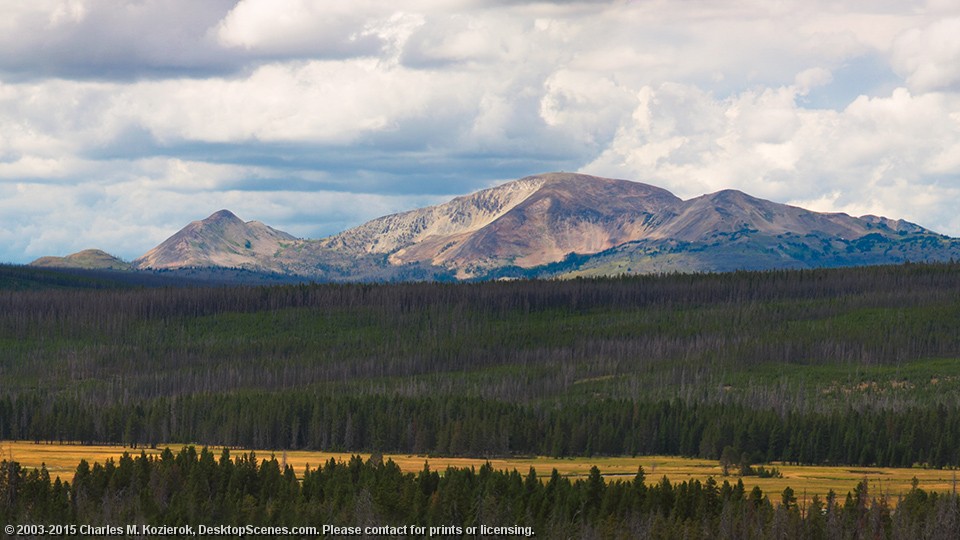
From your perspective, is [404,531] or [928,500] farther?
[928,500]

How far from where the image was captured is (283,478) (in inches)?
5098

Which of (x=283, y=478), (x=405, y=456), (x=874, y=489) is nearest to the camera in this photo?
(x=283, y=478)

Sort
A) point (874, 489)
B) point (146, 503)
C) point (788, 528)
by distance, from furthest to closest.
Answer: point (874, 489)
point (146, 503)
point (788, 528)

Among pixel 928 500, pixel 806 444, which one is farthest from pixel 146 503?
pixel 806 444

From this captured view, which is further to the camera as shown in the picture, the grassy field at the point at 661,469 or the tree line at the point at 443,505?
the grassy field at the point at 661,469

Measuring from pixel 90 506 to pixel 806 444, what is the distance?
111 m

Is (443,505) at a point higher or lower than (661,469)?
higher

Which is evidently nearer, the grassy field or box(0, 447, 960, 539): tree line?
box(0, 447, 960, 539): tree line

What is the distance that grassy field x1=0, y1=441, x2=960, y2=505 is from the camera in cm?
15374

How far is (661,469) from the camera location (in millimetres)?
175250

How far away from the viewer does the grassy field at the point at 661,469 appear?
154 m

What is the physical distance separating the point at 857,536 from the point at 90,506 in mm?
62188

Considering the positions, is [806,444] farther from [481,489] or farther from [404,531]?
[404,531]

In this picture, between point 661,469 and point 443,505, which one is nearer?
point 443,505
